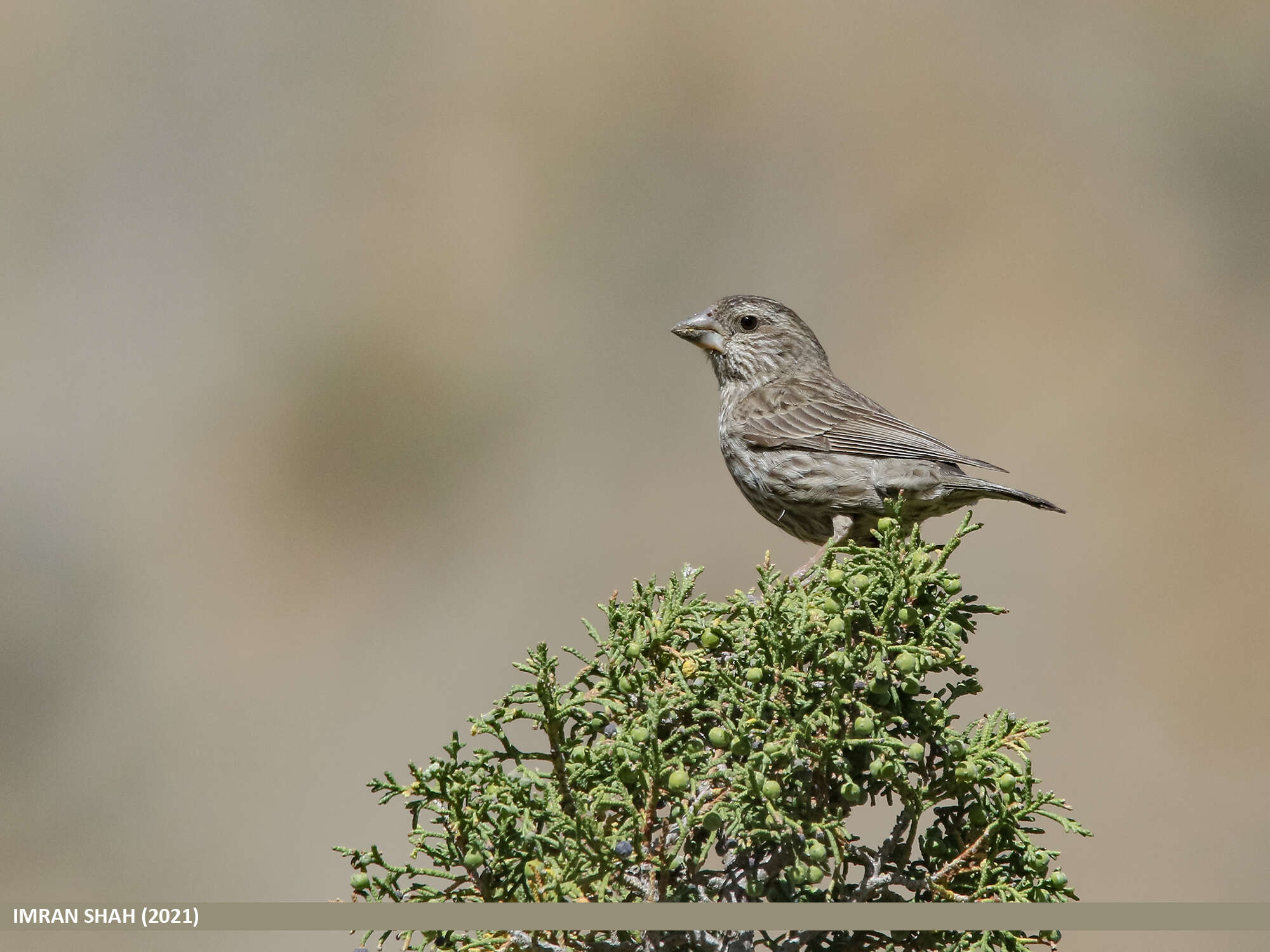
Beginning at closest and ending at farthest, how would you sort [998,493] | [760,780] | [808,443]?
1. [760,780]
2. [998,493]
3. [808,443]

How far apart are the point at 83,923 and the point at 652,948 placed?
2188 millimetres

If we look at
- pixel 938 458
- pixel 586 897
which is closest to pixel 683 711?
pixel 586 897

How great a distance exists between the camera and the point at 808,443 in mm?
5121

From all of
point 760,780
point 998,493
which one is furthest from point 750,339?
point 760,780

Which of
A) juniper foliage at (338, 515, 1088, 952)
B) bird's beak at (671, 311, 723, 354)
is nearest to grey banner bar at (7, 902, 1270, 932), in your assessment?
juniper foliage at (338, 515, 1088, 952)

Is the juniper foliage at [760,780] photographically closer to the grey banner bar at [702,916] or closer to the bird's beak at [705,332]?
the grey banner bar at [702,916]

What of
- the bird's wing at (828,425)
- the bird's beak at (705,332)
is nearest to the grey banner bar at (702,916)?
the bird's wing at (828,425)

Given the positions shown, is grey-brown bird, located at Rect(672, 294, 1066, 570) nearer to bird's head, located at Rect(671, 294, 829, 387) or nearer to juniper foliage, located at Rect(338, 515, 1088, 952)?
bird's head, located at Rect(671, 294, 829, 387)

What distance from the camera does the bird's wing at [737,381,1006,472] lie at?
486 cm

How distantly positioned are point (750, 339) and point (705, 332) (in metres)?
0.25

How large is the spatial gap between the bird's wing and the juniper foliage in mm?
1850

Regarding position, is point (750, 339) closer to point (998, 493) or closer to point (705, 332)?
point (705, 332)

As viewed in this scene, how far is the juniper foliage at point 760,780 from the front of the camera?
2.67 m

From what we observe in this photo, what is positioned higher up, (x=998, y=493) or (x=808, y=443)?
(x=808, y=443)
